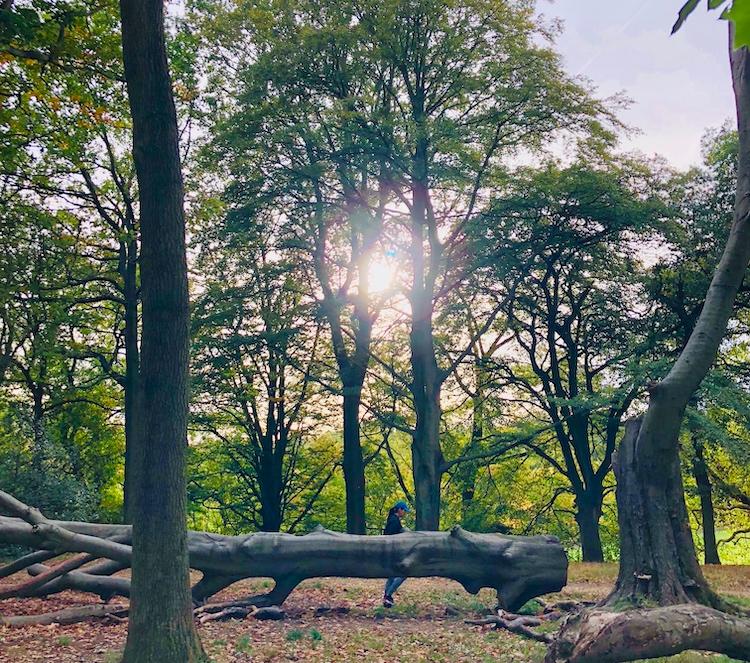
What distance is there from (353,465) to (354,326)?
479 centimetres

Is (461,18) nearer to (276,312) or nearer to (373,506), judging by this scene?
(276,312)

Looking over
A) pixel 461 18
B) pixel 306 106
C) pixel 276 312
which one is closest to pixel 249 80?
pixel 306 106

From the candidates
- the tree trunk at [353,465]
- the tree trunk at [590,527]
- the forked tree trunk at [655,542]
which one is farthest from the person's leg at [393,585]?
the tree trunk at [590,527]

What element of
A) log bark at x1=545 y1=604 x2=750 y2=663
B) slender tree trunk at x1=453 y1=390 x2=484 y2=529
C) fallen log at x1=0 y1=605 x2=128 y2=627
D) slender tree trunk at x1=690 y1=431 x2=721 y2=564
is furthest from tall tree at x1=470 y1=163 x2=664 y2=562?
fallen log at x1=0 y1=605 x2=128 y2=627

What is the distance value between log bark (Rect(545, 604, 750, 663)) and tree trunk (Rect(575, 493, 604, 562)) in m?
14.9

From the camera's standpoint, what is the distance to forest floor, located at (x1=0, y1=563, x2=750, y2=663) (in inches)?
296

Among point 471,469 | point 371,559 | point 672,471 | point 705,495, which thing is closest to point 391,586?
point 371,559

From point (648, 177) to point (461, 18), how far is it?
6372 millimetres

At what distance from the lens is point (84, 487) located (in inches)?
793

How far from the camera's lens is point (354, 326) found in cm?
2280

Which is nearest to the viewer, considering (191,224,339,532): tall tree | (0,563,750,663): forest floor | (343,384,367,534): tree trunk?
(0,563,750,663): forest floor

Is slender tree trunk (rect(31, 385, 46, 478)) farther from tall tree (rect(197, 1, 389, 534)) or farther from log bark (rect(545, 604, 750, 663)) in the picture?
log bark (rect(545, 604, 750, 663))

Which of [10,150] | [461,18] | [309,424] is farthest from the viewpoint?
[309,424]

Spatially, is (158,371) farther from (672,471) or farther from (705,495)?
(705,495)
